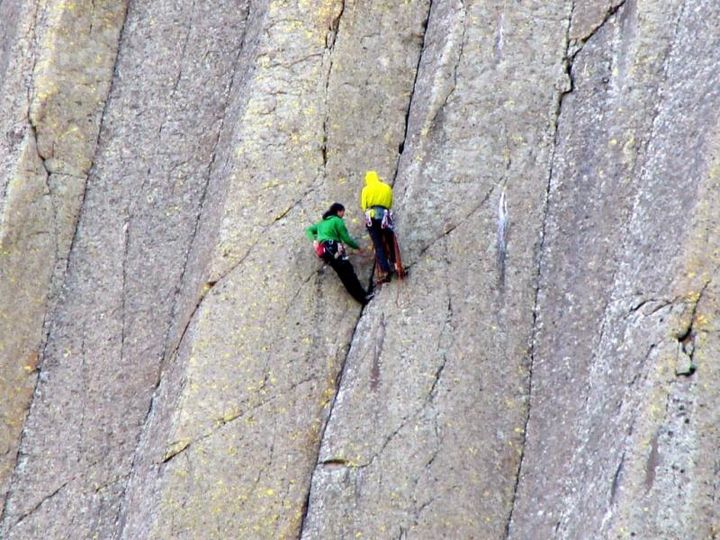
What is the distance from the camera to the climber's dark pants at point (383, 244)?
22359 millimetres

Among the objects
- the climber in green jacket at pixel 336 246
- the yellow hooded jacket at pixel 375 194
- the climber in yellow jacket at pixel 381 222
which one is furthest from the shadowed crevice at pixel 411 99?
the climber in green jacket at pixel 336 246

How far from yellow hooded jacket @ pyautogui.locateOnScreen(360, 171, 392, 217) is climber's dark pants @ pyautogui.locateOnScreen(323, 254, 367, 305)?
3.02ft

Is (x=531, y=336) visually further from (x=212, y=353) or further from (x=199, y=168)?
(x=199, y=168)

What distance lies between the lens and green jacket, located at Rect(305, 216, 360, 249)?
22.6 meters

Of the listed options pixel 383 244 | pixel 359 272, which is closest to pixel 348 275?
pixel 359 272

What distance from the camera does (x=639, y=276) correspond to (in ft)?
65.3

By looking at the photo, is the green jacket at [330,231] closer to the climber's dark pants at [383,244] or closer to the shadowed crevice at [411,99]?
the climber's dark pants at [383,244]

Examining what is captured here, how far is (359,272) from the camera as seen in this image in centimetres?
2312

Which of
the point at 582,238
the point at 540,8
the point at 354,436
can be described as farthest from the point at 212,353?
the point at 540,8

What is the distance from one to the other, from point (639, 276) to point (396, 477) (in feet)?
14.8

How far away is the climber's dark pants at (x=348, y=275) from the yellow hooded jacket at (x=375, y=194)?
3.02 ft

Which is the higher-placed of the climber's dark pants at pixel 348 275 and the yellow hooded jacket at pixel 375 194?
the yellow hooded jacket at pixel 375 194

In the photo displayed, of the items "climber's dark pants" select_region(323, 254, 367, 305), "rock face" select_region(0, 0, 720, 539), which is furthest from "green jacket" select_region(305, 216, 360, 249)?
"rock face" select_region(0, 0, 720, 539)

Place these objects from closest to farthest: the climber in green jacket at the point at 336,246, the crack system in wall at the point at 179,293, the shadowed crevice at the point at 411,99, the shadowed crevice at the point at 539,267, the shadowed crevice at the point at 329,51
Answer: the shadowed crevice at the point at 539,267 < the climber in green jacket at the point at 336,246 < the crack system in wall at the point at 179,293 < the shadowed crevice at the point at 411,99 < the shadowed crevice at the point at 329,51
